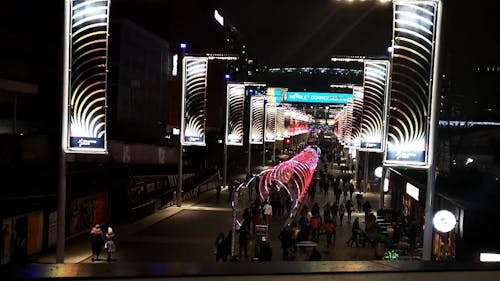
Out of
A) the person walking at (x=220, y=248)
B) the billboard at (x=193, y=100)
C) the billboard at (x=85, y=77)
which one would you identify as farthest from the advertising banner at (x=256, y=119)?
the billboard at (x=85, y=77)

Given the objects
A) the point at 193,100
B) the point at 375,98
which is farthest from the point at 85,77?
the point at 193,100

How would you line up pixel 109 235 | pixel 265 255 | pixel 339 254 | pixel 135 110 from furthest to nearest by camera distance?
pixel 135 110 < pixel 339 254 < pixel 109 235 < pixel 265 255

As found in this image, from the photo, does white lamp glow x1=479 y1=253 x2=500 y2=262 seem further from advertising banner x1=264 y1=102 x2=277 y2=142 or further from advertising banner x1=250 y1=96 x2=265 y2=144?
advertising banner x1=264 y1=102 x2=277 y2=142

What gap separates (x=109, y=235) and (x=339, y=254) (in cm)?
805

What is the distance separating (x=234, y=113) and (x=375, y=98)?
63.4ft

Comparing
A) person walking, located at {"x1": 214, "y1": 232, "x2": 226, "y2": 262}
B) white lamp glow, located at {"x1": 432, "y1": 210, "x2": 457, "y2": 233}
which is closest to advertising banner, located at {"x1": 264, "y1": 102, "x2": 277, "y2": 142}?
person walking, located at {"x1": 214, "y1": 232, "x2": 226, "y2": 262}

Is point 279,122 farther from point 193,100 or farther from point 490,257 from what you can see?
point 490,257

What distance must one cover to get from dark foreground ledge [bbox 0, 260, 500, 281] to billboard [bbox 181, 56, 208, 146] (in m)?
23.7

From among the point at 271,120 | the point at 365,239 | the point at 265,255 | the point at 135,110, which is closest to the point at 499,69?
the point at 271,120

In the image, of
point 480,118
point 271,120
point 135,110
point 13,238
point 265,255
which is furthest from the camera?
point 480,118

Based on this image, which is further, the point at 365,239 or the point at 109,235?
the point at 365,239

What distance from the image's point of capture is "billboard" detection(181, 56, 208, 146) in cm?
3023

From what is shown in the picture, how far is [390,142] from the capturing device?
12781 mm

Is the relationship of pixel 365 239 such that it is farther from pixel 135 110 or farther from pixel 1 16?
pixel 135 110
